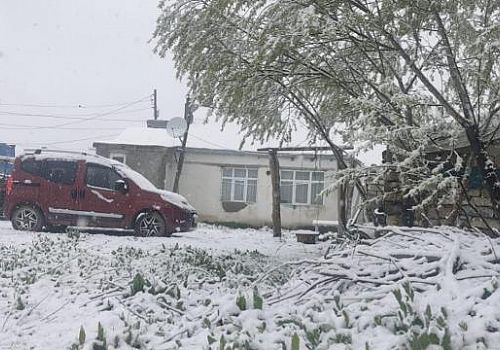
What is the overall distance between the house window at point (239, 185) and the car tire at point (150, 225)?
35.6ft

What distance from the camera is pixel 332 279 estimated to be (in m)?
4.88

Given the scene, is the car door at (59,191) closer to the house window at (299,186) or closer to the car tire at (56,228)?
the car tire at (56,228)

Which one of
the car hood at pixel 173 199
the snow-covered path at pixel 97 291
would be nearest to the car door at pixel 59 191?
the car hood at pixel 173 199

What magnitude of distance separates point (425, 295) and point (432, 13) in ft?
10.9

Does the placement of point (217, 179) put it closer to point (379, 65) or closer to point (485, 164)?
point (379, 65)

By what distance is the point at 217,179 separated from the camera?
77.5 feet

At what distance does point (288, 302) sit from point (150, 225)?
8213 millimetres

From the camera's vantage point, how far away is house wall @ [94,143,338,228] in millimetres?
23344

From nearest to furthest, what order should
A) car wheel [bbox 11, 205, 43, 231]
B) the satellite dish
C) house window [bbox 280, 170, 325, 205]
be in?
car wheel [bbox 11, 205, 43, 231] < the satellite dish < house window [bbox 280, 170, 325, 205]

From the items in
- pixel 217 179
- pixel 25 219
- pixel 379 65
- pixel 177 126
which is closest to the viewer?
pixel 379 65

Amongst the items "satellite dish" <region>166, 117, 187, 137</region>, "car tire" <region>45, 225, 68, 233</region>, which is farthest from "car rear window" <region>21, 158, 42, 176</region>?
"satellite dish" <region>166, 117, 187, 137</region>

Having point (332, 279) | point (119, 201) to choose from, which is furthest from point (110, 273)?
point (119, 201)

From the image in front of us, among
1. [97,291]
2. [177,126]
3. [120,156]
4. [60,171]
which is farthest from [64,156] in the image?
[120,156]

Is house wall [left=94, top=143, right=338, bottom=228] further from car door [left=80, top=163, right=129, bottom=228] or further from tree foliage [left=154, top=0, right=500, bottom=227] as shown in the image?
tree foliage [left=154, top=0, right=500, bottom=227]
